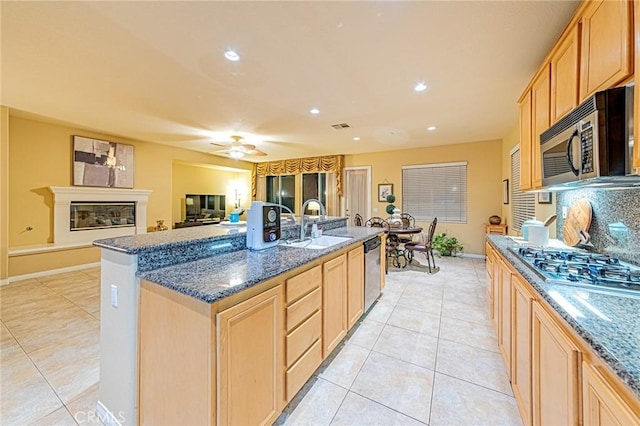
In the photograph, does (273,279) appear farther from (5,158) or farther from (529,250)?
(5,158)

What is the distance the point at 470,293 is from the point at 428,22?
3257mm

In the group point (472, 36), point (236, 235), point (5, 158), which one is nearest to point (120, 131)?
point (5, 158)

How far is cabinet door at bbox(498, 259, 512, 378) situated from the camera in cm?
172

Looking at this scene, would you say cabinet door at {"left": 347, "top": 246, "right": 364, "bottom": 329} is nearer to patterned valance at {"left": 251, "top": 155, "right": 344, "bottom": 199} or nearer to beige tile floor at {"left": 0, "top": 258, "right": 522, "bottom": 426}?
beige tile floor at {"left": 0, "top": 258, "right": 522, "bottom": 426}

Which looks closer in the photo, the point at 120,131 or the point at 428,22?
the point at 428,22

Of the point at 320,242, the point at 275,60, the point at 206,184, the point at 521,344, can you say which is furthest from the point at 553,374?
the point at 206,184

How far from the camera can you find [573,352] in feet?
2.81

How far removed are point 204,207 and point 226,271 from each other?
7.43 metres

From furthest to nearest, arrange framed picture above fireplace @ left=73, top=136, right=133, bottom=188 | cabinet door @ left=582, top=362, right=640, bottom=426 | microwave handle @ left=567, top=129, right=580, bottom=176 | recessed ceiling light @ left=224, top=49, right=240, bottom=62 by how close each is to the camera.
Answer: framed picture above fireplace @ left=73, top=136, right=133, bottom=188, recessed ceiling light @ left=224, top=49, right=240, bottom=62, microwave handle @ left=567, top=129, right=580, bottom=176, cabinet door @ left=582, top=362, right=640, bottom=426

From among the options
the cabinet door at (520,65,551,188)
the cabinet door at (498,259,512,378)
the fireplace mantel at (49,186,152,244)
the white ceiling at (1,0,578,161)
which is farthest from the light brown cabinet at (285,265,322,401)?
the fireplace mantel at (49,186,152,244)

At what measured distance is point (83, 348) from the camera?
222cm

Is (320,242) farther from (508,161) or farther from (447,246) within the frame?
(508,161)

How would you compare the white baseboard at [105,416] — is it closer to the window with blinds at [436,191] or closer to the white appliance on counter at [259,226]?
the white appliance on counter at [259,226]

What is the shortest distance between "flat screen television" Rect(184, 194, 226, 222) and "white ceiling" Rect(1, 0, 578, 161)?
3.77 metres
